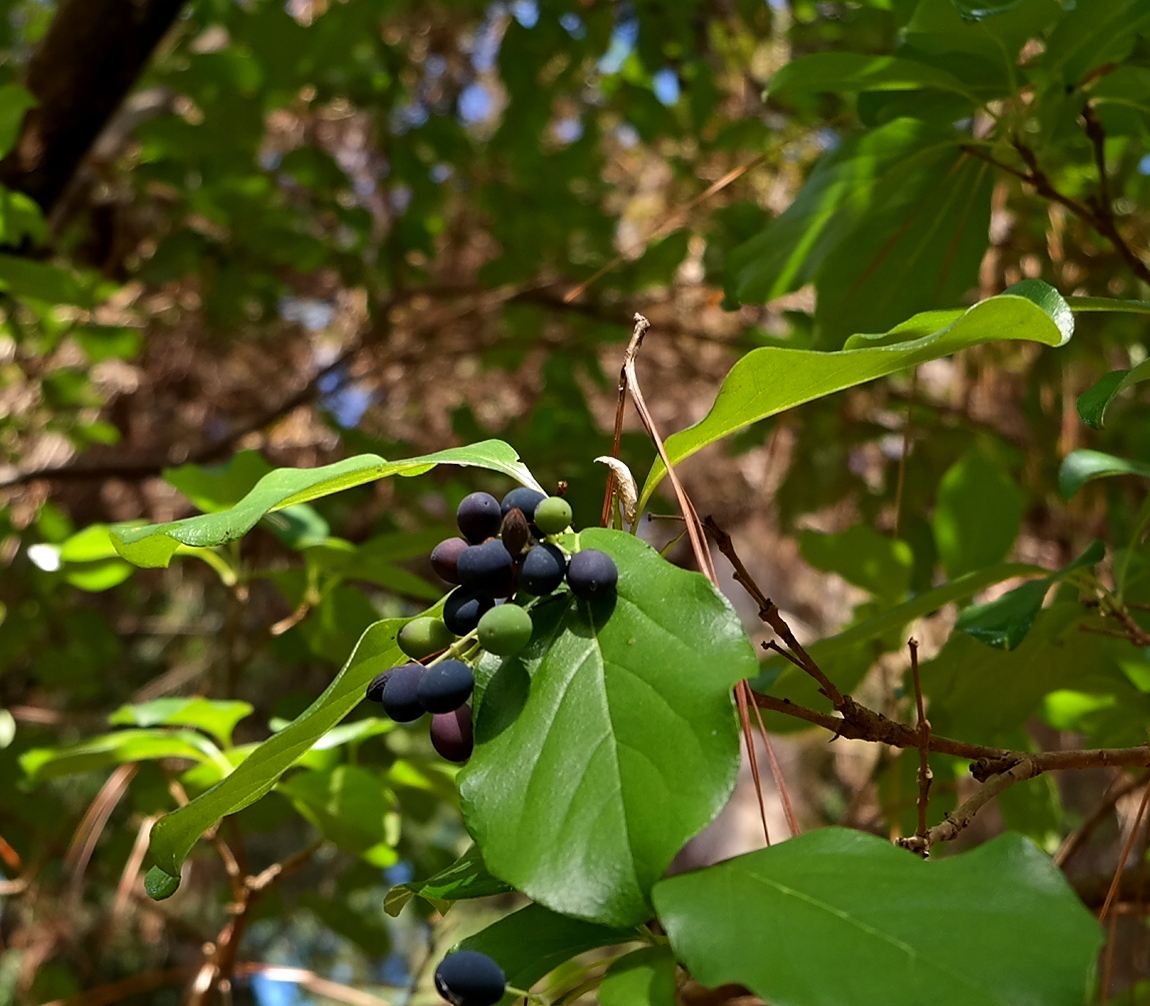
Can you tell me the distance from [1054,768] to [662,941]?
254 mm

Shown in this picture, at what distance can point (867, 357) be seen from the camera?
524 mm

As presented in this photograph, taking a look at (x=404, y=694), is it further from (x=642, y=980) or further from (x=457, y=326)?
(x=457, y=326)

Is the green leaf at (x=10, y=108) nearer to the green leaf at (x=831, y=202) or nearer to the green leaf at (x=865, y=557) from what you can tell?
the green leaf at (x=831, y=202)

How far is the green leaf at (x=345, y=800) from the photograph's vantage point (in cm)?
103

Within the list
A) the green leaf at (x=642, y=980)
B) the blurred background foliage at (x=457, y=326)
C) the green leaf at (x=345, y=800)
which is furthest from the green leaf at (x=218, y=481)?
the green leaf at (x=642, y=980)

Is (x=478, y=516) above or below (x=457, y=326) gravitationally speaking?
above

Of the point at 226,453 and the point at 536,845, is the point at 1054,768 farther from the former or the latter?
the point at 226,453

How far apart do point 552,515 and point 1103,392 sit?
1.20ft

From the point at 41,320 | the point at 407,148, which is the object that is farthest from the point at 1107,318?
the point at 41,320

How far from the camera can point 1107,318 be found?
205 centimetres

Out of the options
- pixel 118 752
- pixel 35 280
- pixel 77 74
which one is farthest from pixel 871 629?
pixel 77 74

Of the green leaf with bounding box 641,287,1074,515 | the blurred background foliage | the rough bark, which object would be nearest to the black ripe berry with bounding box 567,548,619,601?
the green leaf with bounding box 641,287,1074,515

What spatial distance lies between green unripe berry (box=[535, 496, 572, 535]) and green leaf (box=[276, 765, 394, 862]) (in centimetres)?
60

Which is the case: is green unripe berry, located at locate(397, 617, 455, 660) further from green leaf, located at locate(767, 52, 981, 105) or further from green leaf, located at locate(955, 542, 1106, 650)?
green leaf, located at locate(767, 52, 981, 105)
